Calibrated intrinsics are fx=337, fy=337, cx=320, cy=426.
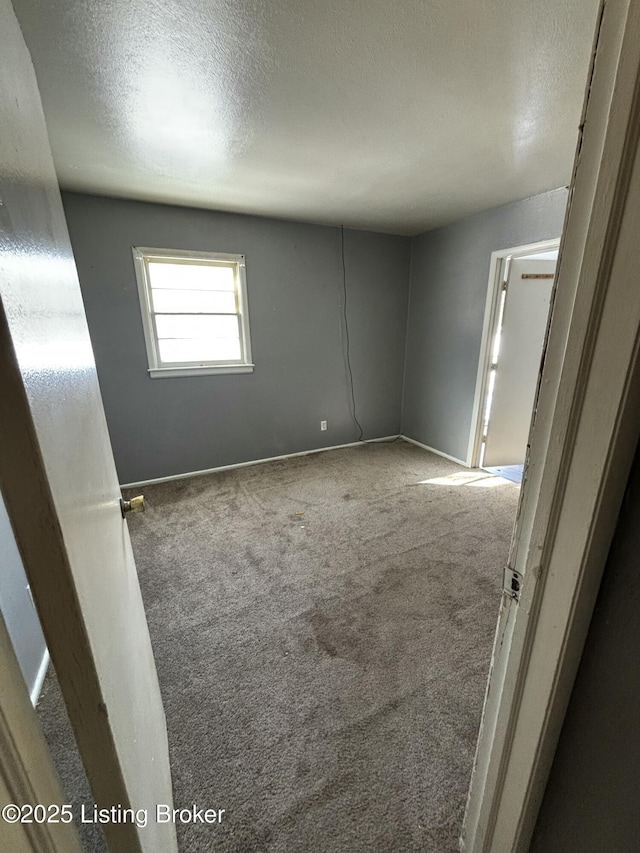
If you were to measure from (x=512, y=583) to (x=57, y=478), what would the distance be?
Result: 0.75 meters

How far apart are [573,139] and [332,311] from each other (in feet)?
7.18

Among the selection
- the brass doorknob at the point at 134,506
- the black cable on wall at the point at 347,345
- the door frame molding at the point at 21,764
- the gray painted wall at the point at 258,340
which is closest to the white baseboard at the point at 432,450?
the gray painted wall at the point at 258,340

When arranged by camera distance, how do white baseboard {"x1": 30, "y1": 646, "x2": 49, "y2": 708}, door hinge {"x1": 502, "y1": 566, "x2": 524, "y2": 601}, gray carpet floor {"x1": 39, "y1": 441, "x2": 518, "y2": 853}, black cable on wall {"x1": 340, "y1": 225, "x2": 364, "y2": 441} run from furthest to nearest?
black cable on wall {"x1": 340, "y1": 225, "x2": 364, "y2": 441}, white baseboard {"x1": 30, "y1": 646, "x2": 49, "y2": 708}, gray carpet floor {"x1": 39, "y1": 441, "x2": 518, "y2": 853}, door hinge {"x1": 502, "y1": 566, "x2": 524, "y2": 601}

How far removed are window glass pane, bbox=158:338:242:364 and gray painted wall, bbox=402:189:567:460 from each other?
2.12 m

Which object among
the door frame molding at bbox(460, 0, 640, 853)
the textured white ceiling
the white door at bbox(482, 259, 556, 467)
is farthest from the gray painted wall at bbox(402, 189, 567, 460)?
the door frame molding at bbox(460, 0, 640, 853)

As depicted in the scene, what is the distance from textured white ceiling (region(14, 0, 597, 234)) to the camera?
109cm

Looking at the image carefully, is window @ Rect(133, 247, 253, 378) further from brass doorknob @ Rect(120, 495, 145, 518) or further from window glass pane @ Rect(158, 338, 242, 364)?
brass doorknob @ Rect(120, 495, 145, 518)

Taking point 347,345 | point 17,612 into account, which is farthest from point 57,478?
point 347,345

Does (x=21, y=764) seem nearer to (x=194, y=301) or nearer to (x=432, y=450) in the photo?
(x=194, y=301)

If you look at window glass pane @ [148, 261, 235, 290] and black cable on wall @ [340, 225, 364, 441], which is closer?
window glass pane @ [148, 261, 235, 290]

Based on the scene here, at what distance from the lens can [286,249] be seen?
3260 millimetres

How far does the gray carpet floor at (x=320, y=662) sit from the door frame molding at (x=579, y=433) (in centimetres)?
55

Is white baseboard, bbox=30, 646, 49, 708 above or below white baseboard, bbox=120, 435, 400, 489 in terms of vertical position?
above

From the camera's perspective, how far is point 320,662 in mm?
1461
